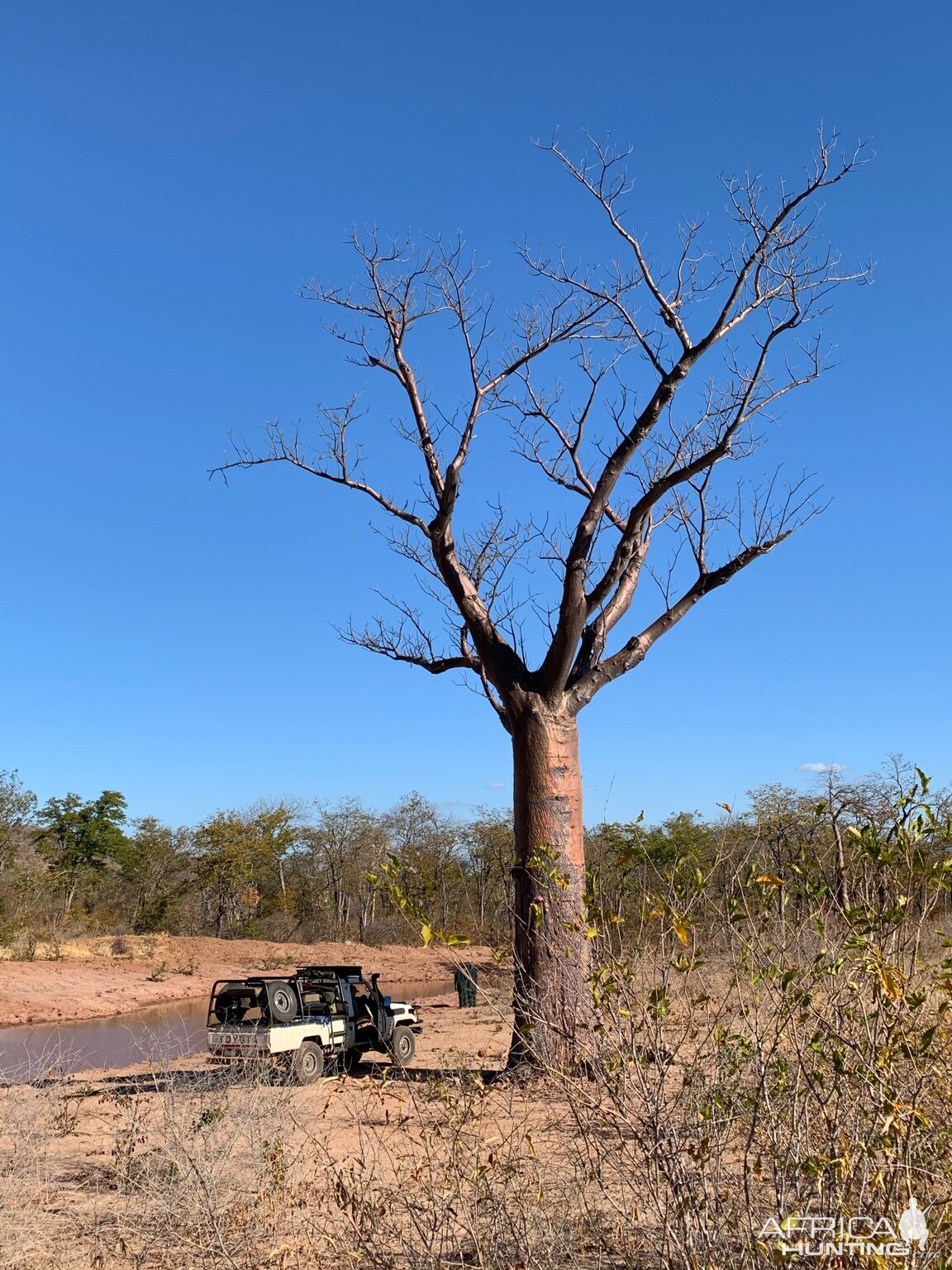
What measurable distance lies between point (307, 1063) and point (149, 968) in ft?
61.8

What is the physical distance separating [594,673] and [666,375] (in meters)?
2.61

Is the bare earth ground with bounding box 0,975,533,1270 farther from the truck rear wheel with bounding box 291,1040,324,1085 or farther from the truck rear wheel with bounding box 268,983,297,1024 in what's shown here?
the truck rear wheel with bounding box 268,983,297,1024

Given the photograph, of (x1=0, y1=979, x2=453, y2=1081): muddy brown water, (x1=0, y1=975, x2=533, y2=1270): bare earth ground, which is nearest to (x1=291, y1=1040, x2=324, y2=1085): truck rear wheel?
(x1=0, y1=975, x2=533, y2=1270): bare earth ground

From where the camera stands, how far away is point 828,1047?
2799 millimetres

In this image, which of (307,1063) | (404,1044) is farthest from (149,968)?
(307,1063)

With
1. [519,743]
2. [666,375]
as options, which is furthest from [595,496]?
[519,743]

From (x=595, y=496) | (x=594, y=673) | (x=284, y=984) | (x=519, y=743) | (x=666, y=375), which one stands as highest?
(x=666, y=375)

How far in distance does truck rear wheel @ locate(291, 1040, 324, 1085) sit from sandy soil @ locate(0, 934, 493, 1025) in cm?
972

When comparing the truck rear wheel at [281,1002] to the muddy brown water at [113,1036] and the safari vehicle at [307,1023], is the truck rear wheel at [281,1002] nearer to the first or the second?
the safari vehicle at [307,1023]

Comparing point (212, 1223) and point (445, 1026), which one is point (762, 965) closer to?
point (212, 1223)

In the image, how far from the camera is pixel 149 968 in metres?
26.2

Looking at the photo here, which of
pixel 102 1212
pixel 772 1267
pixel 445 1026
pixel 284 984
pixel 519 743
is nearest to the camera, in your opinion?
pixel 772 1267

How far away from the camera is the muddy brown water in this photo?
39.7 feet

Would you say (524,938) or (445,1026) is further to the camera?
(445,1026)
